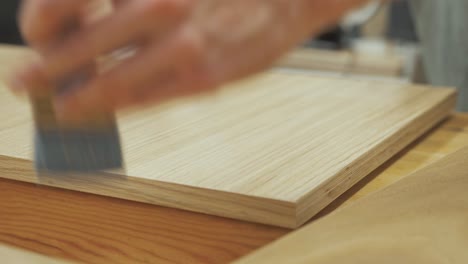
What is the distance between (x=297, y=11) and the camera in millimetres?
394

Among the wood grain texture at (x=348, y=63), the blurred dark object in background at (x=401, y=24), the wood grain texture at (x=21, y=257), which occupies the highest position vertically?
the wood grain texture at (x=21, y=257)

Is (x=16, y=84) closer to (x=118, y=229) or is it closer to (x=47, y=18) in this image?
(x=47, y=18)

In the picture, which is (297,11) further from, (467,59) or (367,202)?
(467,59)

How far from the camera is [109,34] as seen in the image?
34 centimetres

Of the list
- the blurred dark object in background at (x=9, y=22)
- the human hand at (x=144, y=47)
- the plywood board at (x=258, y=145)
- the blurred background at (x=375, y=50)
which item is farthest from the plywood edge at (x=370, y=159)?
the blurred dark object in background at (x=9, y=22)

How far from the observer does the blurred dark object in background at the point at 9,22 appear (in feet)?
6.92

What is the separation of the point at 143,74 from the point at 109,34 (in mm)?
25

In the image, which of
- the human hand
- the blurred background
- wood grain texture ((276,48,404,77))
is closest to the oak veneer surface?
the human hand

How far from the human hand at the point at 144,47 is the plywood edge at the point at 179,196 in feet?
0.44

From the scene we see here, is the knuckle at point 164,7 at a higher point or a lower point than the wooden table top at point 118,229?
higher

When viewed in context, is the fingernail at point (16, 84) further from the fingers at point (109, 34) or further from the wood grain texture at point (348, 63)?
the wood grain texture at point (348, 63)

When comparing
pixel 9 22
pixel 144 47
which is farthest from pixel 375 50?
pixel 144 47

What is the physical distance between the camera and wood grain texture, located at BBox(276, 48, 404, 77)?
2117mm

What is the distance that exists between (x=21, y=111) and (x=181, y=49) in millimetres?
431
